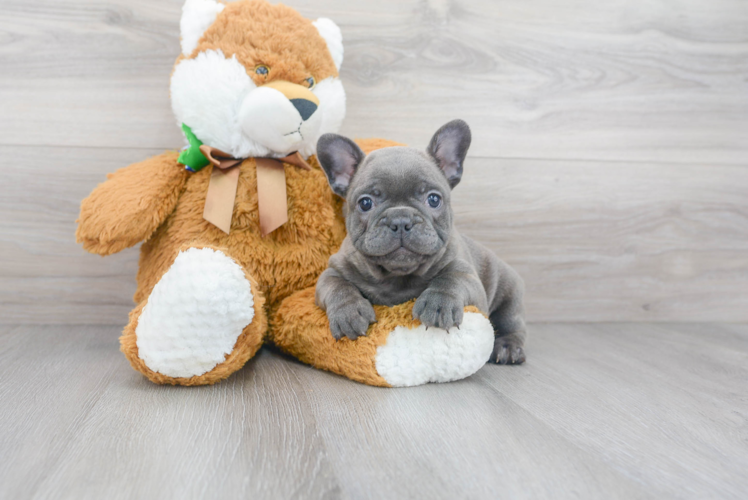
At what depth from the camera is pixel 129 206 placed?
1402 mm

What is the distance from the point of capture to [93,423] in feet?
3.35

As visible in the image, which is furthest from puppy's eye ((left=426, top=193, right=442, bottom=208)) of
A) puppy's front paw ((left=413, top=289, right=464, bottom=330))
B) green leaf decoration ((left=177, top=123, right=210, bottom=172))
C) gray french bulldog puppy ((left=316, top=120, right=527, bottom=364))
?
green leaf decoration ((left=177, top=123, right=210, bottom=172))

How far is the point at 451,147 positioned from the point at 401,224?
0.34 meters

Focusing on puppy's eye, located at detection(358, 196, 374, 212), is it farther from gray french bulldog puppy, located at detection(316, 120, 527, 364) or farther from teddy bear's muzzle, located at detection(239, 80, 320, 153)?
teddy bear's muzzle, located at detection(239, 80, 320, 153)

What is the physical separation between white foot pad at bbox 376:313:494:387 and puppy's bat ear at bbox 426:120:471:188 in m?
0.42

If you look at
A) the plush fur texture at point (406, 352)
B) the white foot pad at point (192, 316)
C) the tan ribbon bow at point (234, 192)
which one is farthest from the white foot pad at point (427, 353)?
the tan ribbon bow at point (234, 192)

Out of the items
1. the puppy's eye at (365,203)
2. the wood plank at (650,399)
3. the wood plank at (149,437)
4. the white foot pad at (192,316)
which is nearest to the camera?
the wood plank at (149,437)

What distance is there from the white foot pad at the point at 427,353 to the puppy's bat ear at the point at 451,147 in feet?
1.37

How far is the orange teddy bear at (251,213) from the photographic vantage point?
4.05ft

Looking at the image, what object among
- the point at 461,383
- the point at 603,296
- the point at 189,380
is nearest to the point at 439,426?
the point at 461,383

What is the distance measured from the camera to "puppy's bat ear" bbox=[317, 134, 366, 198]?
1.38 meters

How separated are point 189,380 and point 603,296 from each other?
1.63 metres

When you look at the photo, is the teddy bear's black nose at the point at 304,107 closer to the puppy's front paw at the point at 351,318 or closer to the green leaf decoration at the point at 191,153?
the green leaf decoration at the point at 191,153

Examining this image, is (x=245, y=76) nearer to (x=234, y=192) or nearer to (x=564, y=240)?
(x=234, y=192)
